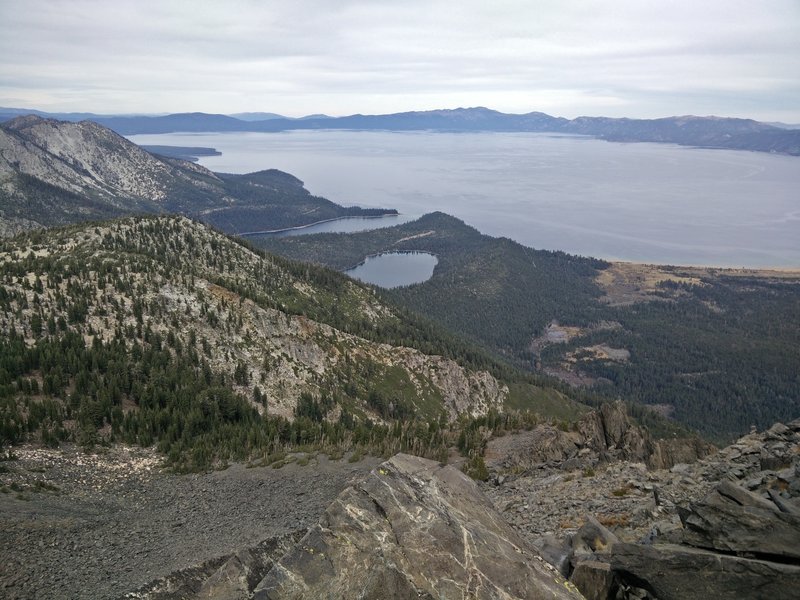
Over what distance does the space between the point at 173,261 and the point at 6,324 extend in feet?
124

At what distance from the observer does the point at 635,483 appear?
2667cm

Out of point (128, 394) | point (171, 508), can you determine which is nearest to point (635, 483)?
point (171, 508)

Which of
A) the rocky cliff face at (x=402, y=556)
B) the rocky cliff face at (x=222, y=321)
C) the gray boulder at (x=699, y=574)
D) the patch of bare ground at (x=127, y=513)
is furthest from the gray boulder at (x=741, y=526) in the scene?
the rocky cliff face at (x=222, y=321)

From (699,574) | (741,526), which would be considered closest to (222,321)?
(699,574)

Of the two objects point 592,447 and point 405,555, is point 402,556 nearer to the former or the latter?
point 405,555

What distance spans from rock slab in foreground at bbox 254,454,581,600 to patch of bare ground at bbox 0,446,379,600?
9.08 metres

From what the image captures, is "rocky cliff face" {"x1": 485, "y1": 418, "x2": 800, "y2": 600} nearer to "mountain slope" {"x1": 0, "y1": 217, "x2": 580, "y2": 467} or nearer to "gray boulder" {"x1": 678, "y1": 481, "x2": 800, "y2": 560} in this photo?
"gray boulder" {"x1": 678, "y1": 481, "x2": 800, "y2": 560}

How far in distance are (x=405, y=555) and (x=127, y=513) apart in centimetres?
1862

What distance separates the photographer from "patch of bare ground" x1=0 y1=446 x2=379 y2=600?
67.4 feet

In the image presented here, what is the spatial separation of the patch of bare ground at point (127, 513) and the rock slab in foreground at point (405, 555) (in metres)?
9.08

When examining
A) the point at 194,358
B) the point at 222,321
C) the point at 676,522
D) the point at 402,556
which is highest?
the point at 402,556

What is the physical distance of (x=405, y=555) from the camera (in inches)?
585

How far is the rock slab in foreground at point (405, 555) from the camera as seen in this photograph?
1421 centimetres

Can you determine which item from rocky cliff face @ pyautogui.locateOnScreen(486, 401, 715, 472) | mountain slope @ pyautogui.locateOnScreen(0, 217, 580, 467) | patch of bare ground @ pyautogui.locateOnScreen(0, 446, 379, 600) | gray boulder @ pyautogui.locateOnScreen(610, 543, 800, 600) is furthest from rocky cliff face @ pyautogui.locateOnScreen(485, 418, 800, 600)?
mountain slope @ pyautogui.locateOnScreen(0, 217, 580, 467)
